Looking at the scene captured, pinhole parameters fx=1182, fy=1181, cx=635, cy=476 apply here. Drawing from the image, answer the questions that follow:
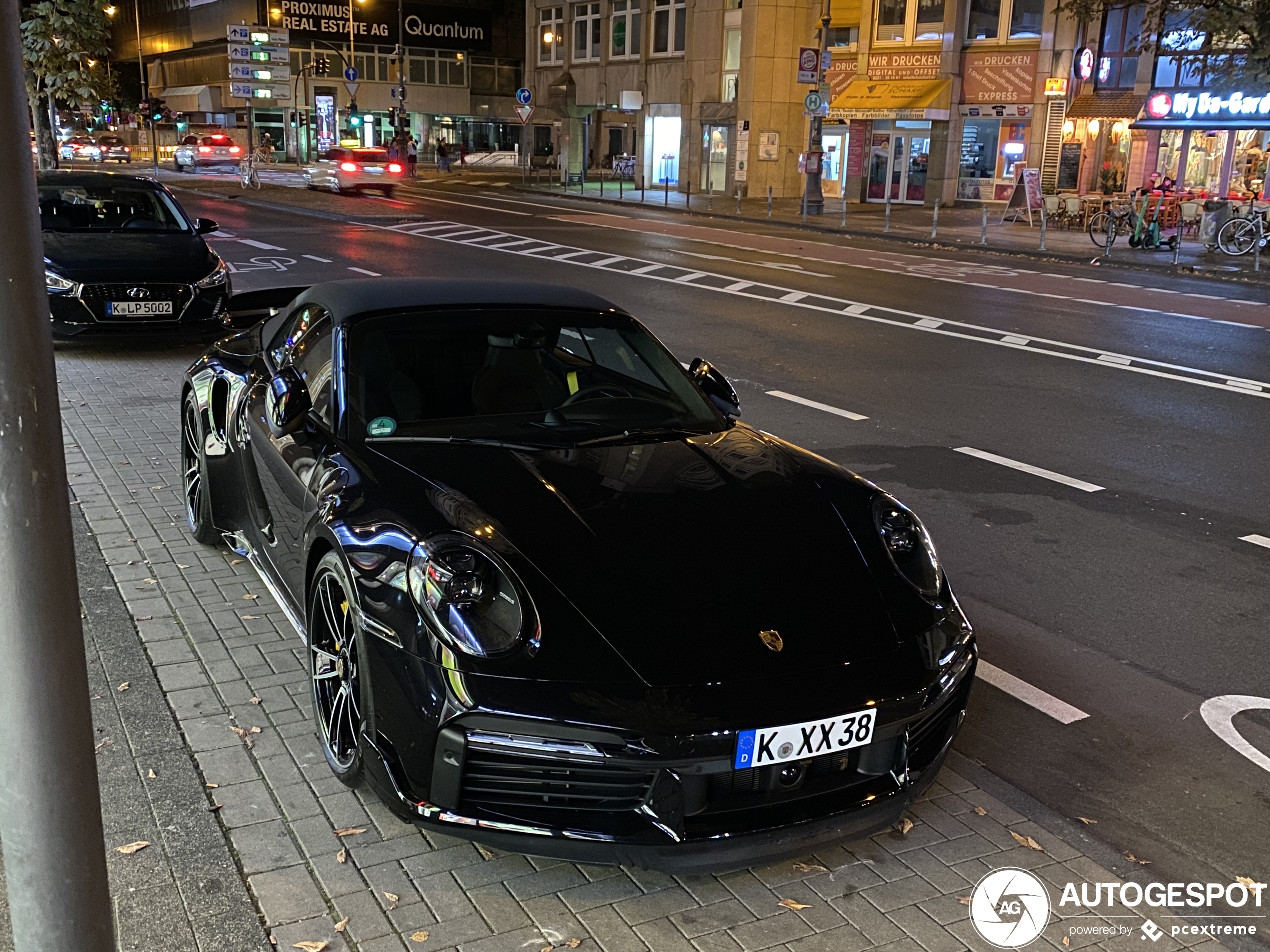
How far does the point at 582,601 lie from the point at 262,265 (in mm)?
16347

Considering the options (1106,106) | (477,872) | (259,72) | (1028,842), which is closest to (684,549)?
(477,872)

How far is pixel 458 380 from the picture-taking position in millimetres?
4645

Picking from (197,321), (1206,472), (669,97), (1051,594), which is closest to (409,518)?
(1051,594)

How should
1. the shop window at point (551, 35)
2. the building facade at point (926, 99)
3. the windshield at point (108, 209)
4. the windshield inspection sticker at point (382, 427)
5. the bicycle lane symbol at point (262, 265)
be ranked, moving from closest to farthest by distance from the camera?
the windshield inspection sticker at point (382, 427), the windshield at point (108, 209), the bicycle lane symbol at point (262, 265), the building facade at point (926, 99), the shop window at point (551, 35)

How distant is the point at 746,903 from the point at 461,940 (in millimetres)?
801

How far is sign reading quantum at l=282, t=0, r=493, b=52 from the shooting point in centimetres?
8225

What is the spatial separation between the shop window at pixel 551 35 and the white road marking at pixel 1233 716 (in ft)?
173

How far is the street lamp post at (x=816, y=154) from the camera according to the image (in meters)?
32.6

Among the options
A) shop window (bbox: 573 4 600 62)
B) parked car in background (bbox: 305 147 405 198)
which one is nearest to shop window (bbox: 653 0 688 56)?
shop window (bbox: 573 4 600 62)

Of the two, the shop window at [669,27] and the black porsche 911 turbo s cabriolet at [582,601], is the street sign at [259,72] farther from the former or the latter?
the black porsche 911 turbo s cabriolet at [582,601]

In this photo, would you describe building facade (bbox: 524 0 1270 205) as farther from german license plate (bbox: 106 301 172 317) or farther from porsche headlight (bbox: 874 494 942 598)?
porsche headlight (bbox: 874 494 942 598)

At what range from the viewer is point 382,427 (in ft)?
14.2

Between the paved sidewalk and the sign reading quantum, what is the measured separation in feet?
282

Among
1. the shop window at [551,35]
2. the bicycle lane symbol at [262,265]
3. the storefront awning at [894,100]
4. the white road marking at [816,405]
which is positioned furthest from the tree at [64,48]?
the shop window at [551,35]
